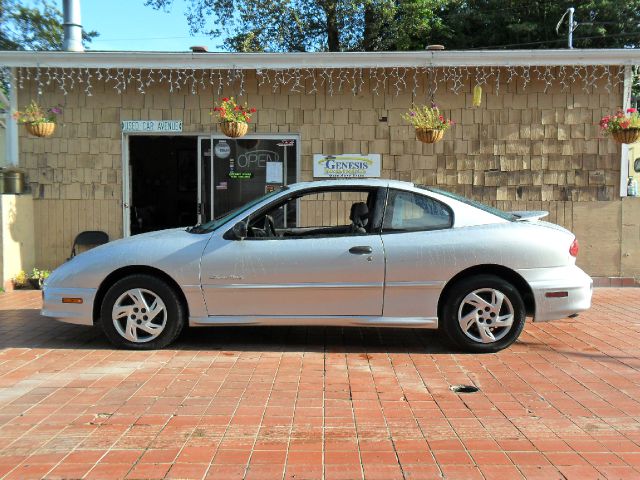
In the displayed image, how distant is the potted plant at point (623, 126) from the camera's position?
28.6ft

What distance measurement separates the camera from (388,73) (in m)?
9.60

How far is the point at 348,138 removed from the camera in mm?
9789

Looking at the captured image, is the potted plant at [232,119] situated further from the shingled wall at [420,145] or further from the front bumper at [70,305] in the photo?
the front bumper at [70,305]

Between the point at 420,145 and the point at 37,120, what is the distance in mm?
5940

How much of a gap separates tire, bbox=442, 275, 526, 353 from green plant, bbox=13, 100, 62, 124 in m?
6.95

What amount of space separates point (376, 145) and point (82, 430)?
6.88 m

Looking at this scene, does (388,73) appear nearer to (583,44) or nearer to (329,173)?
(329,173)

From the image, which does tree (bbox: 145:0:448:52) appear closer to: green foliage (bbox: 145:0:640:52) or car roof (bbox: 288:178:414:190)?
green foliage (bbox: 145:0:640:52)

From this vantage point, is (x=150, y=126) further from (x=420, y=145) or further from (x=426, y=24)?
(x=426, y=24)

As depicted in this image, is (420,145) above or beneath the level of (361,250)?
above

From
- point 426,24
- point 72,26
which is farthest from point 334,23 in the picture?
point 72,26

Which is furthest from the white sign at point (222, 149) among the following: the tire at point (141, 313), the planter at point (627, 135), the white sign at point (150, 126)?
the planter at point (627, 135)

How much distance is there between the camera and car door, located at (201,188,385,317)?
570 cm

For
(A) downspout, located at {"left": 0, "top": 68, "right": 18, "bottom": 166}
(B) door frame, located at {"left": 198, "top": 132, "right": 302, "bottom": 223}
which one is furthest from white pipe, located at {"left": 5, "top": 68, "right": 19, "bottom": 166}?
(B) door frame, located at {"left": 198, "top": 132, "right": 302, "bottom": 223}
